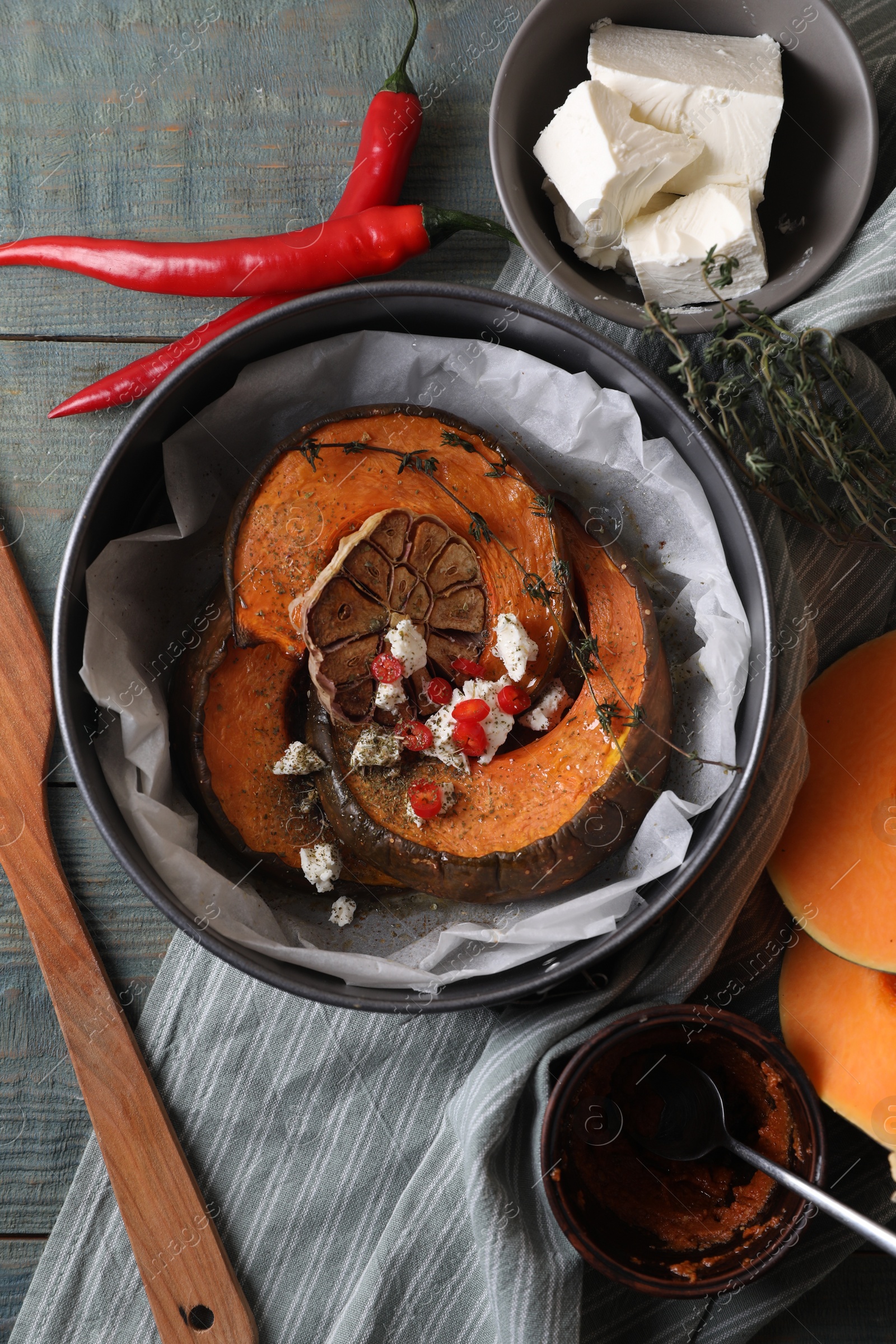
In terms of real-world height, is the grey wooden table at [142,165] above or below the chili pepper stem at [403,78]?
below

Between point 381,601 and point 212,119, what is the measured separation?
→ 3.00 ft

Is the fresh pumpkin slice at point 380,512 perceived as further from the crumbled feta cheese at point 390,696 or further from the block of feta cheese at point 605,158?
the block of feta cheese at point 605,158

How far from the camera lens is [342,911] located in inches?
57.7

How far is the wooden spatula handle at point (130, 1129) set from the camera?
4.84ft

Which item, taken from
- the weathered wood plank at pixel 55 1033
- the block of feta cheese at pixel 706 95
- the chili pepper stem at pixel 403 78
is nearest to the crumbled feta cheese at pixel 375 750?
the weathered wood plank at pixel 55 1033

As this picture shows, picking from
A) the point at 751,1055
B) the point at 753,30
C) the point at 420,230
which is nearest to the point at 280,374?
the point at 420,230

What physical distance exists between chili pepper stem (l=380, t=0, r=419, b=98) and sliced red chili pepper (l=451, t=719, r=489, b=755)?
1.05m

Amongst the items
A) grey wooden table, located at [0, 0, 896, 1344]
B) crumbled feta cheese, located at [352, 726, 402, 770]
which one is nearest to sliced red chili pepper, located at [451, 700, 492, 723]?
crumbled feta cheese, located at [352, 726, 402, 770]

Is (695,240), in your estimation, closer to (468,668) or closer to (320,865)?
(468,668)

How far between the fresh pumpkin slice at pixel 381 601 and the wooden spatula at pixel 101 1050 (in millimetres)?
501

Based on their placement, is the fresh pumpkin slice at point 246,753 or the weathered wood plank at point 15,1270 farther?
the weathered wood plank at point 15,1270

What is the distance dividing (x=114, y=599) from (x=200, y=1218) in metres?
1.01

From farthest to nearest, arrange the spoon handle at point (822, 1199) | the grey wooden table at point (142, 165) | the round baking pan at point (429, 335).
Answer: the grey wooden table at point (142, 165) → the round baking pan at point (429, 335) → the spoon handle at point (822, 1199)

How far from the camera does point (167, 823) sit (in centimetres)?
138
